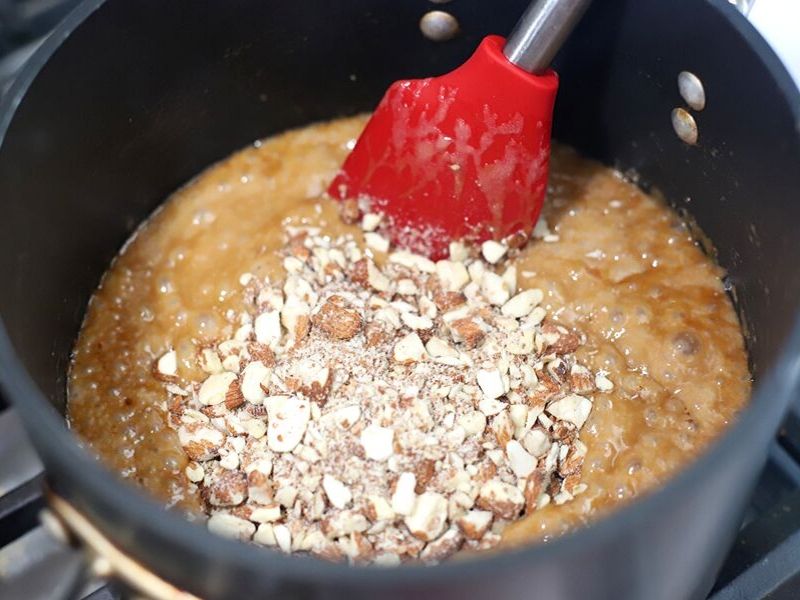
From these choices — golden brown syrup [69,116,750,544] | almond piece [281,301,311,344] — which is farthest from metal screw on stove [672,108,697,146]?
almond piece [281,301,311,344]

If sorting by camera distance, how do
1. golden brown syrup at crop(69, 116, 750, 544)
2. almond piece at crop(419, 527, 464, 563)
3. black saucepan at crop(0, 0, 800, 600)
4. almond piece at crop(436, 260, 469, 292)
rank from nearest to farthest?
black saucepan at crop(0, 0, 800, 600)
almond piece at crop(419, 527, 464, 563)
golden brown syrup at crop(69, 116, 750, 544)
almond piece at crop(436, 260, 469, 292)

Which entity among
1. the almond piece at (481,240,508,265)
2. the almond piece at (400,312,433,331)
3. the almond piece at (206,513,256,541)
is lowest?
the almond piece at (206,513,256,541)

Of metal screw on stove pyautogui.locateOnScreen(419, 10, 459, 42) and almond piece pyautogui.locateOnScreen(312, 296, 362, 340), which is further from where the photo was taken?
metal screw on stove pyautogui.locateOnScreen(419, 10, 459, 42)

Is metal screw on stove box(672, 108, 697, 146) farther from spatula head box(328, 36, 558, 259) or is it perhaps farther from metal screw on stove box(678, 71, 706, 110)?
spatula head box(328, 36, 558, 259)

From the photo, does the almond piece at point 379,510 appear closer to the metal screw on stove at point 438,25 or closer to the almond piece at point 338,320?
the almond piece at point 338,320

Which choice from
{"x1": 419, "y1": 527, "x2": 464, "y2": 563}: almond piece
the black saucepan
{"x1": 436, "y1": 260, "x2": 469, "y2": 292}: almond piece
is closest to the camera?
the black saucepan

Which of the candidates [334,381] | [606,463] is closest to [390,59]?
[334,381]

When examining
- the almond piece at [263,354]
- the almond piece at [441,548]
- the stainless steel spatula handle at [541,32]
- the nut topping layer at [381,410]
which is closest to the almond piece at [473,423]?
the nut topping layer at [381,410]
